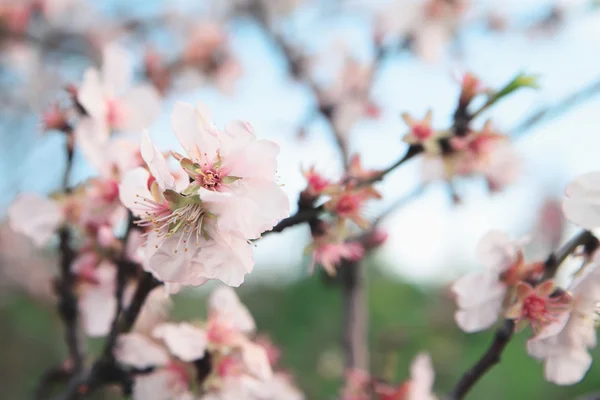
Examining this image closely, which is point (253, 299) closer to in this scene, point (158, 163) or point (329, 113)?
point (329, 113)

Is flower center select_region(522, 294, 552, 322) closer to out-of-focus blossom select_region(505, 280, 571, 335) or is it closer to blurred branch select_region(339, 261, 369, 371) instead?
out-of-focus blossom select_region(505, 280, 571, 335)

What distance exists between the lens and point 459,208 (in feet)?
3.48

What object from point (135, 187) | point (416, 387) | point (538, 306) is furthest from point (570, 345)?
point (135, 187)

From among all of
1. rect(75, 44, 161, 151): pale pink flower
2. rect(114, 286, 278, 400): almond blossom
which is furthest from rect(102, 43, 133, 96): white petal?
rect(114, 286, 278, 400): almond blossom

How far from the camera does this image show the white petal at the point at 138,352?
598mm

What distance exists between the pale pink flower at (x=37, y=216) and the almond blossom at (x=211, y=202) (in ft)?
0.91

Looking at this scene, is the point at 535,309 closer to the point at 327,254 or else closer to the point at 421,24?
the point at 327,254

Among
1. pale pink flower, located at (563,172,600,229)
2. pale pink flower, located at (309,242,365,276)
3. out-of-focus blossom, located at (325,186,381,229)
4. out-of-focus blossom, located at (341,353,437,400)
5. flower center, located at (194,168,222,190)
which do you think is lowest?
out-of-focus blossom, located at (341,353,437,400)

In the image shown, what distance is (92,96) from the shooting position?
71cm

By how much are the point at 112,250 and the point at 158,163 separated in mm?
243

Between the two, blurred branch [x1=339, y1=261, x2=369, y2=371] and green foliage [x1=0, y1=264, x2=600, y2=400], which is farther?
green foliage [x1=0, y1=264, x2=600, y2=400]

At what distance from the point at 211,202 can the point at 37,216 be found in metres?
0.39

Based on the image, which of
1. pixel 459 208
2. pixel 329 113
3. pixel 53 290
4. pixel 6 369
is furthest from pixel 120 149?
pixel 6 369

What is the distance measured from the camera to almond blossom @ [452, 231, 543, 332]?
23.1 inches
